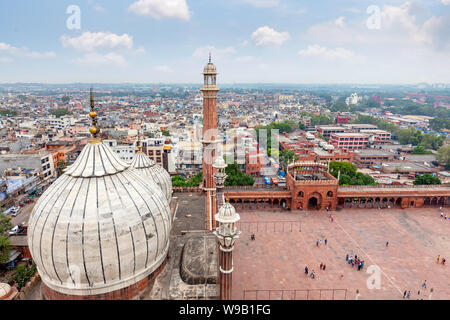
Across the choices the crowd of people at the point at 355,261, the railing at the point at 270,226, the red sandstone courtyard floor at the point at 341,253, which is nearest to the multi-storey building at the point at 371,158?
the red sandstone courtyard floor at the point at 341,253

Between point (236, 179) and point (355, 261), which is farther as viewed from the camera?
point (236, 179)

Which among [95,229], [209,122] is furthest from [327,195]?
[95,229]

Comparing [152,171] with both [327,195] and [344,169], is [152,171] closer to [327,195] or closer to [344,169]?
[327,195]

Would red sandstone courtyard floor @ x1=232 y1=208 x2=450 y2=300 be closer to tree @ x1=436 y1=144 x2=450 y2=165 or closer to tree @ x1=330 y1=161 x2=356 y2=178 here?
tree @ x1=330 y1=161 x2=356 y2=178

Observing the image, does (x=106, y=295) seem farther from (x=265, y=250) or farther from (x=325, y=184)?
(x=325, y=184)

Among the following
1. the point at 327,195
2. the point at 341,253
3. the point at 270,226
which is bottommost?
the point at 341,253

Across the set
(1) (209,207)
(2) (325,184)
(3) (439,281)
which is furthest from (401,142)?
(1) (209,207)

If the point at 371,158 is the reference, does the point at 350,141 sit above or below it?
above

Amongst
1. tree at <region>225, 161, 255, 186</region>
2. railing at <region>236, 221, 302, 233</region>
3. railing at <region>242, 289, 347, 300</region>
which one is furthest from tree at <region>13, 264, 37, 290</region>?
tree at <region>225, 161, 255, 186</region>
